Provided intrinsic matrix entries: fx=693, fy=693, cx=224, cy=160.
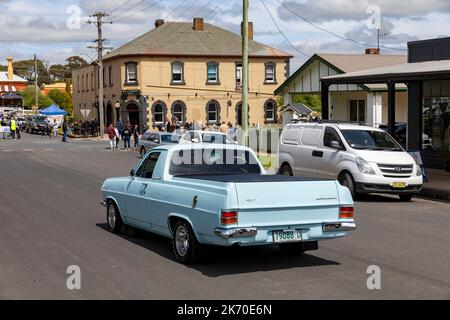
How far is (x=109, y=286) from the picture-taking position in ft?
25.2

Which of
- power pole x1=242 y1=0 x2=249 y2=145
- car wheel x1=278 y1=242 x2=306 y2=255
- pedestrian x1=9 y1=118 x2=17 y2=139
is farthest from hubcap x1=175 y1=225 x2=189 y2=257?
pedestrian x1=9 y1=118 x2=17 y2=139

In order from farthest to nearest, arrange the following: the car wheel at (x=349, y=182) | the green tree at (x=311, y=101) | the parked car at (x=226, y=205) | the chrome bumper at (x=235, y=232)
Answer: the green tree at (x=311, y=101) < the car wheel at (x=349, y=182) < the parked car at (x=226, y=205) < the chrome bumper at (x=235, y=232)

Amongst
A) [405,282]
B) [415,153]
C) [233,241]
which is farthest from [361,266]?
[415,153]

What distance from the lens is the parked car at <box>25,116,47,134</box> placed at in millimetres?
65188

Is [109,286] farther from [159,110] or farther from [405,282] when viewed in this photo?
[159,110]

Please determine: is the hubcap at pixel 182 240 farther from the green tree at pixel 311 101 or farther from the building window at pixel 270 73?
the building window at pixel 270 73

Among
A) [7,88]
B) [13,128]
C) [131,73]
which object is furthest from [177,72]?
[7,88]

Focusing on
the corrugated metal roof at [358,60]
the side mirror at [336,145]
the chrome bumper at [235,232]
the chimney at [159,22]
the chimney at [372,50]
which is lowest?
the chrome bumper at [235,232]

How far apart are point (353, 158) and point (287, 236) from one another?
8.36m

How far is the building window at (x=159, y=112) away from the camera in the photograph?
59.4 metres

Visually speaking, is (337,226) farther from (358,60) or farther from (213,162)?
(358,60)

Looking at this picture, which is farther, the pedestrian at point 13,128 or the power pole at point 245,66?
the pedestrian at point 13,128

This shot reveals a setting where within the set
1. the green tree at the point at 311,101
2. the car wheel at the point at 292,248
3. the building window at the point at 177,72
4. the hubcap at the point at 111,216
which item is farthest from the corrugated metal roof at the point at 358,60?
the car wheel at the point at 292,248

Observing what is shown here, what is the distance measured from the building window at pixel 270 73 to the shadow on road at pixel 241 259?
5326 centimetres
